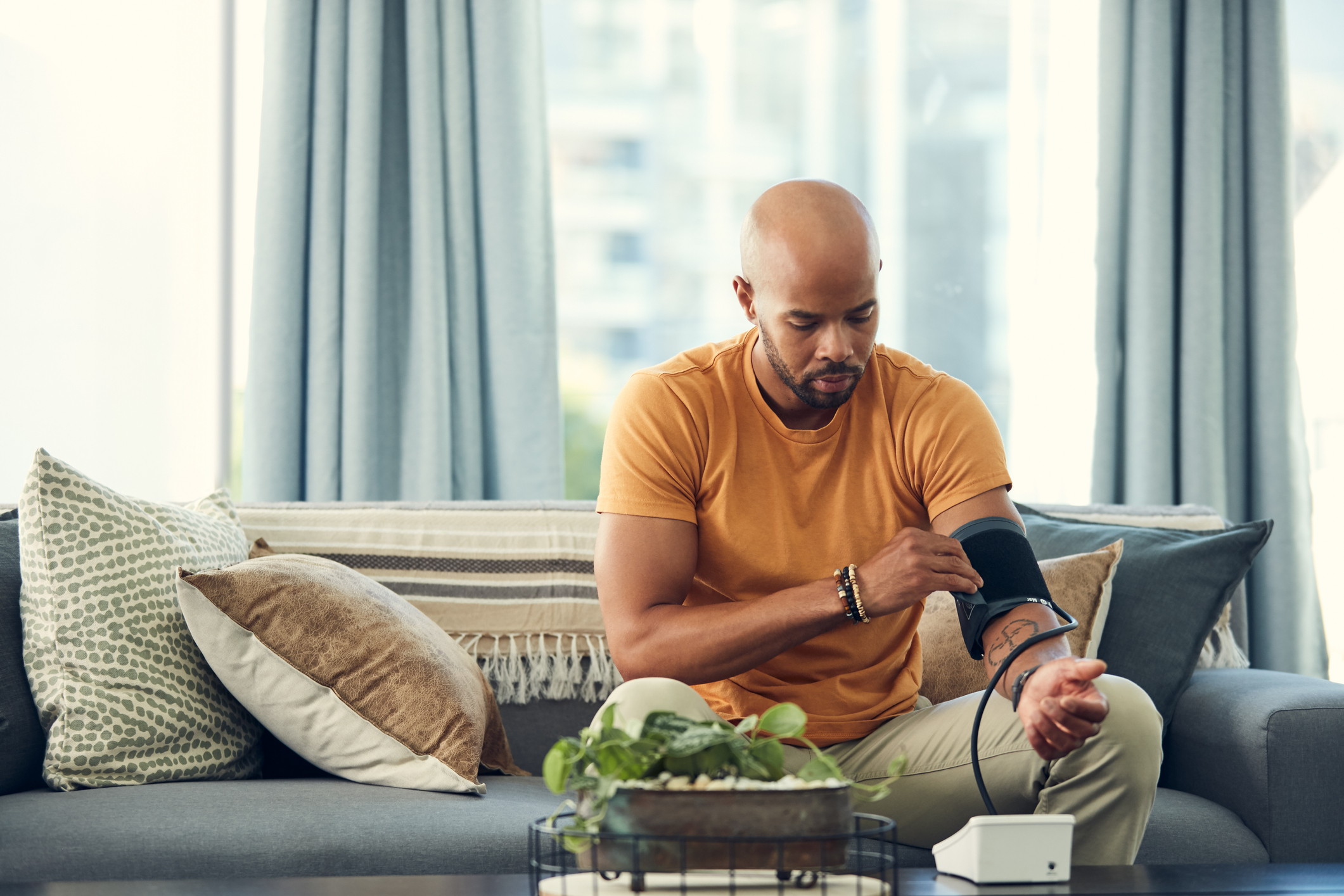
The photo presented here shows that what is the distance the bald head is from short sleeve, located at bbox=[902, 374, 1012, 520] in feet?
0.72

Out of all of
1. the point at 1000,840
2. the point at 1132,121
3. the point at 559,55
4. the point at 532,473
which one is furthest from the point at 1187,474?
the point at 1000,840

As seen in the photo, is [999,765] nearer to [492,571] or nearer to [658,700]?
[658,700]

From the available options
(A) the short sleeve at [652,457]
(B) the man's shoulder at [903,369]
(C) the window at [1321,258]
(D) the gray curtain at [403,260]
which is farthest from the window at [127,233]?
(C) the window at [1321,258]

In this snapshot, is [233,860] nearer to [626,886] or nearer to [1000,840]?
[626,886]

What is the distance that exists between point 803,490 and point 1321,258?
2231 millimetres

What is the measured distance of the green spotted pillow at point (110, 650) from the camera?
1467mm

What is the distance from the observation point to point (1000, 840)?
92 centimetres

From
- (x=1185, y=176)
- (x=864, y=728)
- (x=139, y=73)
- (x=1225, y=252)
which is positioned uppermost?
(x=139, y=73)

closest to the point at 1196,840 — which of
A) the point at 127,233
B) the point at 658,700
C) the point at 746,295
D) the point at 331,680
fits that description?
the point at 658,700

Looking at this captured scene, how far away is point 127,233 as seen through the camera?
262 centimetres

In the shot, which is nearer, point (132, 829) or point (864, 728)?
point (132, 829)

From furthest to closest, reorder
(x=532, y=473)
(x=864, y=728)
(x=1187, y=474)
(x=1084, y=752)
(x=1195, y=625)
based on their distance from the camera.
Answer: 1. (x=1187, y=474)
2. (x=532, y=473)
3. (x=1195, y=625)
4. (x=864, y=728)
5. (x=1084, y=752)

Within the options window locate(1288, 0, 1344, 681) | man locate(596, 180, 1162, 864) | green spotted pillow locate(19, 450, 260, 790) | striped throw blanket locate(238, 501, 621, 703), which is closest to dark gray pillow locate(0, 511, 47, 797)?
green spotted pillow locate(19, 450, 260, 790)

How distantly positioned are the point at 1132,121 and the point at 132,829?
8.67ft
